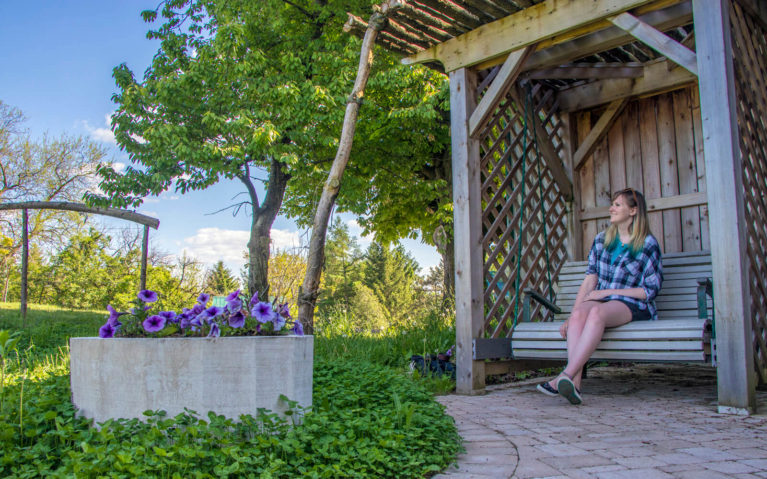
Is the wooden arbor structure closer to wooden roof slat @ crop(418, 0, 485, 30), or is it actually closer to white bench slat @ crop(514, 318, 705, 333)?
wooden roof slat @ crop(418, 0, 485, 30)

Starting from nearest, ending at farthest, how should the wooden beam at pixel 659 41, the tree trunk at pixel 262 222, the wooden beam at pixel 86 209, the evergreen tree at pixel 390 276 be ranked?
the wooden beam at pixel 659 41 → the wooden beam at pixel 86 209 → the tree trunk at pixel 262 222 → the evergreen tree at pixel 390 276

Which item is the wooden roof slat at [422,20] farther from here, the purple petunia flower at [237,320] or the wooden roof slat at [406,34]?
the purple petunia flower at [237,320]

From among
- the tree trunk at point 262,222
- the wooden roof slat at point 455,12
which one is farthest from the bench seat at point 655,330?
the tree trunk at point 262,222

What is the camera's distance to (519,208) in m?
→ 4.87

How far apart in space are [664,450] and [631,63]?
353 cm

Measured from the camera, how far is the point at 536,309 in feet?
15.9

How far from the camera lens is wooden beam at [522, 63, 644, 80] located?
14.9 feet

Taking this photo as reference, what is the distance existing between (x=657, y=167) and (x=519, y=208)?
48.2 inches

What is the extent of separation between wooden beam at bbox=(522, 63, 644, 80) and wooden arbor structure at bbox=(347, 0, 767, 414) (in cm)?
1

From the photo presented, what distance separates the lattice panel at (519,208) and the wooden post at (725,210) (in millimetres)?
1419

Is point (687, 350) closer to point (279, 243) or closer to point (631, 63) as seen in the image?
A: point (631, 63)

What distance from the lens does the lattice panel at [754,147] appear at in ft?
10.7

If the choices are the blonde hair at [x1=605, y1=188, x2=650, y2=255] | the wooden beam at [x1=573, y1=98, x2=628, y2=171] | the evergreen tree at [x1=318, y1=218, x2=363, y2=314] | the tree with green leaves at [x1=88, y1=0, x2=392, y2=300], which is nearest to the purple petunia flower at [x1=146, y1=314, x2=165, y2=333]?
the blonde hair at [x1=605, y1=188, x2=650, y2=255]

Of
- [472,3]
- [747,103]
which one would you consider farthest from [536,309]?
[472,3]
